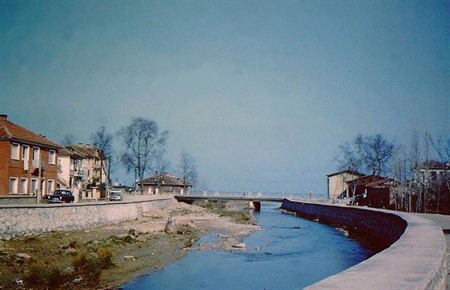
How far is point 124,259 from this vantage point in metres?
22.4

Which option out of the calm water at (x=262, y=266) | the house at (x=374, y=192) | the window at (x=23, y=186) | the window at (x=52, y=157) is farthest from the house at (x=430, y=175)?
the window at (x=23, y=186)

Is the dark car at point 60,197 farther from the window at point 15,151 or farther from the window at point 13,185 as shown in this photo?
the window at point 15,151

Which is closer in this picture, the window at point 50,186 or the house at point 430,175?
the window at point 50,186

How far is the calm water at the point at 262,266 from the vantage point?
59.2 ft

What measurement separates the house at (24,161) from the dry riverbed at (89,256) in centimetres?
946

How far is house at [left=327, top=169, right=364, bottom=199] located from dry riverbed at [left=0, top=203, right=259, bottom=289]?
184ft

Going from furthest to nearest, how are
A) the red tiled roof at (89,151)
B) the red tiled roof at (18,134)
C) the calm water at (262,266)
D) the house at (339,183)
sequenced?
the house at (339,183) < the red tiled roof at (89,151) < the red tiled roof at (18,134) < the calm water at (262,266)

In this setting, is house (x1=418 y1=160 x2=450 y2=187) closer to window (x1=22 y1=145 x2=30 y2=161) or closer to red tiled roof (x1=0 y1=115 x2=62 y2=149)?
red tiled roof (x1=0 y1=115 x2=62 y2=149)

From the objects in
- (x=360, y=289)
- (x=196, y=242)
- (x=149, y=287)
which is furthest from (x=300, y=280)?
(x=196, y=242)

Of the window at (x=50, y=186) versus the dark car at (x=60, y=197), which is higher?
the window at (x=50, y=186)

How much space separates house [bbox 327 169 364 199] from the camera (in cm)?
8641

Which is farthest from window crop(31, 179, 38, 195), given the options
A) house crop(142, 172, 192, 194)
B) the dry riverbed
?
house crop(142, 172, 192, 194)

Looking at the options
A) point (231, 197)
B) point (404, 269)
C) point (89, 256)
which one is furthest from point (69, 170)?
point (404, 269)

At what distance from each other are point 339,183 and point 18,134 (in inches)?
2763
